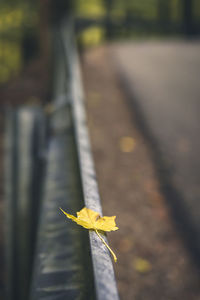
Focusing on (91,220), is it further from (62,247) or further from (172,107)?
(172,107)

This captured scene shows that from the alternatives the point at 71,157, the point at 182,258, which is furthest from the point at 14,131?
the point at 182,258

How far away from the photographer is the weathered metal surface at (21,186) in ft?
5.96

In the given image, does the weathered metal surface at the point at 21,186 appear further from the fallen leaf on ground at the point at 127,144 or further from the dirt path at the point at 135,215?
the fallen leaf on ground at the point at 127,144

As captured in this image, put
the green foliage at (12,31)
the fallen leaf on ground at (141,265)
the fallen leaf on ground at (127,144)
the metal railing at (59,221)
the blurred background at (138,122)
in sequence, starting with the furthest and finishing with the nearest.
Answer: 1. the green foliage at (12,31)
2. the fallen leaf on ground at (127,144)
3. the blurred background at (138,122)
4. the fallen leaf on ground at (141,265)
5. the metal railing at (59,221)

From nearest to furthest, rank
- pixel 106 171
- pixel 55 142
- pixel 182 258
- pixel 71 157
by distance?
pixel 71 157
pixel 55 142
pixel 182 258
pixel 106 171

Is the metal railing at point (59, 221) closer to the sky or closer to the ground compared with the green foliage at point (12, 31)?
closer to the ground

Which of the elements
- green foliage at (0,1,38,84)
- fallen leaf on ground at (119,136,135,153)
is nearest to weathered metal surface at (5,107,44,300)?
fallen leaf on ground at (119,136,135,153)

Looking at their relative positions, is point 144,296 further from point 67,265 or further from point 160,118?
point 160,118

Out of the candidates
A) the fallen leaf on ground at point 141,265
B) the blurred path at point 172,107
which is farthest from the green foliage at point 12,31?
the fallen leaf on ground at point 141,265

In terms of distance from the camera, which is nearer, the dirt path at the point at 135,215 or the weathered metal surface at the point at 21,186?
the weathered metal surface at the point at 21,186

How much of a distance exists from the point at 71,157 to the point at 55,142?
15.6 inches

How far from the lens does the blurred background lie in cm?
288

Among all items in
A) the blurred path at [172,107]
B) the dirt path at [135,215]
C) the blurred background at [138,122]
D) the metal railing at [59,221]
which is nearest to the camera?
the metal railing at [59,221]

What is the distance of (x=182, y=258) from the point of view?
9.32 ft
